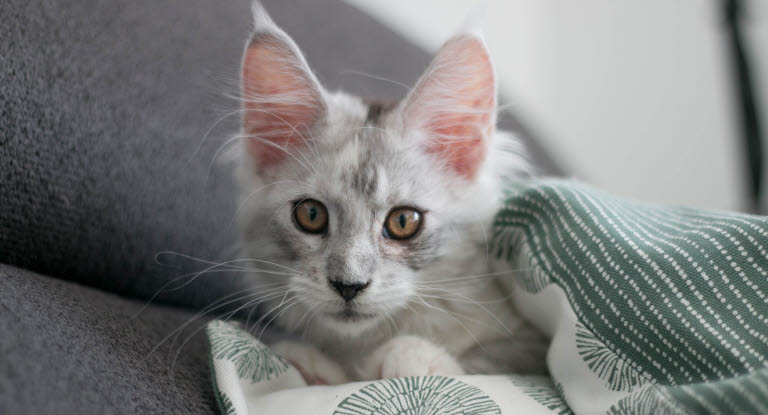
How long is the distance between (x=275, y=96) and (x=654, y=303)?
2.33ft

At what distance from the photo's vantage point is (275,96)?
3.36ft

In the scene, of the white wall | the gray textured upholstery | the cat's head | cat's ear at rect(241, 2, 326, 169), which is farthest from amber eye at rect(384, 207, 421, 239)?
the white wall

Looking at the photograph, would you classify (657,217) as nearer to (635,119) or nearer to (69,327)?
(69,327)

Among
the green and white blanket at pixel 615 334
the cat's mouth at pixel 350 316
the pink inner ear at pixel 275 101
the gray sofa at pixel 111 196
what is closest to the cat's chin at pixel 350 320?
the cat's mouth at pixel 350 316

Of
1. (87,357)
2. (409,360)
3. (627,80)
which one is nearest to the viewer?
(87,357)

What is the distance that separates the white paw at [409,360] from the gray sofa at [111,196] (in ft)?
0.83

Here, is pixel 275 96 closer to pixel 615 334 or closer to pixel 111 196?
pixel 111 196

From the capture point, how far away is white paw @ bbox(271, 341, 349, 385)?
2.95ft

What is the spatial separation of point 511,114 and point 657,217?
3.47 feet

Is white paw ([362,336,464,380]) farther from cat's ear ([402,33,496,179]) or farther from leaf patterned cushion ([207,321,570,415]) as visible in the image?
cat's ear ([402,33,496,179])

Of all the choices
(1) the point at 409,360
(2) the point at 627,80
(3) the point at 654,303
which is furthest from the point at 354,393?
(2) the point at 627,80

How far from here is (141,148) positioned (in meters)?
1.15

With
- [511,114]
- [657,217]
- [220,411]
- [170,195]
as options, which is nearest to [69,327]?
[220,411]

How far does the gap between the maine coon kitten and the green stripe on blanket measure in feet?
0.45
